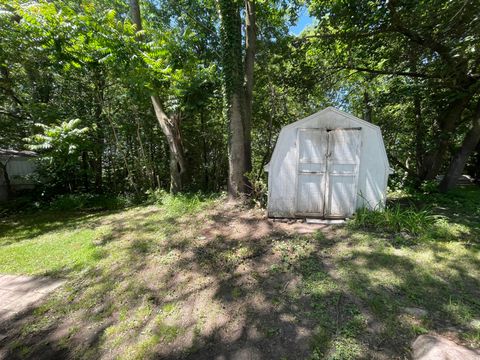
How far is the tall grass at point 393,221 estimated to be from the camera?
407cm

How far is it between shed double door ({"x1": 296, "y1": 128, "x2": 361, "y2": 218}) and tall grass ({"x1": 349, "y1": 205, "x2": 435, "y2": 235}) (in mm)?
343

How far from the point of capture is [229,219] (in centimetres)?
502

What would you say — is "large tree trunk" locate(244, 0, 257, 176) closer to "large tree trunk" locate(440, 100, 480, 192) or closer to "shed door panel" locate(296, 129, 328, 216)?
"shed door panel" locate(296, 129, 328, 216)

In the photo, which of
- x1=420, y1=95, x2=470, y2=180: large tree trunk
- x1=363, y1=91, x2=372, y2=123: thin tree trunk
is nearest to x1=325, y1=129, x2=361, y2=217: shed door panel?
x1=420, y1=95, x2=470, y2=180: large tree trunk

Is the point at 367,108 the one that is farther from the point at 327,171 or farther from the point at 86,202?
the point at 86,202

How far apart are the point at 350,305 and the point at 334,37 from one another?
243 inches

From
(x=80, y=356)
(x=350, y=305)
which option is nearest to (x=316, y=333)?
(x=350, y=305)

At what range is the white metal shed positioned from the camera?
4.58m

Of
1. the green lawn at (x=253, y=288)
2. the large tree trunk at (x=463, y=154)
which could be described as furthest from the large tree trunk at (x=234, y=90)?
the large tree trunk at (x=463, y=154)

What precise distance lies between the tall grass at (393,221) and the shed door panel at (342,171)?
1.12ft

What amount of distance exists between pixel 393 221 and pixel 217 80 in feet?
18.4

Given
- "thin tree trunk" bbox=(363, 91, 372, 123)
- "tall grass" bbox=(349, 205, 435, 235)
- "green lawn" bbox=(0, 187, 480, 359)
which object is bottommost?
"green lawn" bbox=(0, 187, 480, 359)

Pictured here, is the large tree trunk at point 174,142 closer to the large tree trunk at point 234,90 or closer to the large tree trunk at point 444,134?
the large tree trunk at point 234,90

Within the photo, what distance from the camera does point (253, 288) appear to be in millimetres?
2832
